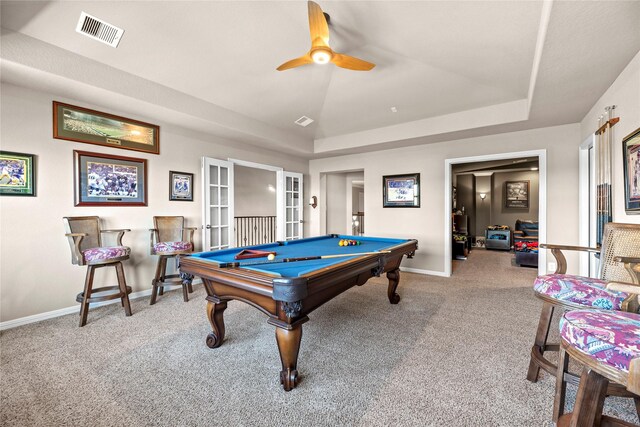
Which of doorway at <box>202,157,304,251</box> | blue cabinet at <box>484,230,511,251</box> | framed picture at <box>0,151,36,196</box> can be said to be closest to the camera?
framed picture at <box>0,151,36,196</box>

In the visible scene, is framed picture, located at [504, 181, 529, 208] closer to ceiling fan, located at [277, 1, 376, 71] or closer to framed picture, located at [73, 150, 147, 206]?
ceiling fan, located at [277, 1, 376, 71]

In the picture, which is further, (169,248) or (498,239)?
(498,239)

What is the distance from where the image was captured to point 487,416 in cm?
149

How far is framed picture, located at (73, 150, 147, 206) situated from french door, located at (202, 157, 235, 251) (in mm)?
845

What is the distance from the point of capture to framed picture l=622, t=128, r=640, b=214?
207 centimetres

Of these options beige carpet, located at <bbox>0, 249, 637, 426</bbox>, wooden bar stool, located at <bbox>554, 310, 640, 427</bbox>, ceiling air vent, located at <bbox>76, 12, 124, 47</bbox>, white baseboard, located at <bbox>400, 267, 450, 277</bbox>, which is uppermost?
ceiling air vent, located at <bbox>76, 12, 124, 47</bbox>

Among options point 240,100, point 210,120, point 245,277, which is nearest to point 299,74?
point 240,100

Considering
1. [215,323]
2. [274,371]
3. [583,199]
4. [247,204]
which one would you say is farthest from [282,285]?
[247,204]

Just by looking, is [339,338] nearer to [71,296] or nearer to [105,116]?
[71,296]

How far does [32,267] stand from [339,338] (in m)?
3.24

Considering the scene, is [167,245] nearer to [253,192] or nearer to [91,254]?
[91,254]

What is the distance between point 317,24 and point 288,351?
8.31ft

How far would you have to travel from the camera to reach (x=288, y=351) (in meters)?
1.69

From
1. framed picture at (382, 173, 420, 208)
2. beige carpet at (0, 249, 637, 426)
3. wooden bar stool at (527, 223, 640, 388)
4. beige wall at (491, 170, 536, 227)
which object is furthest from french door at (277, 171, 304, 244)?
beige wall at (491, 170, 536, 227)
